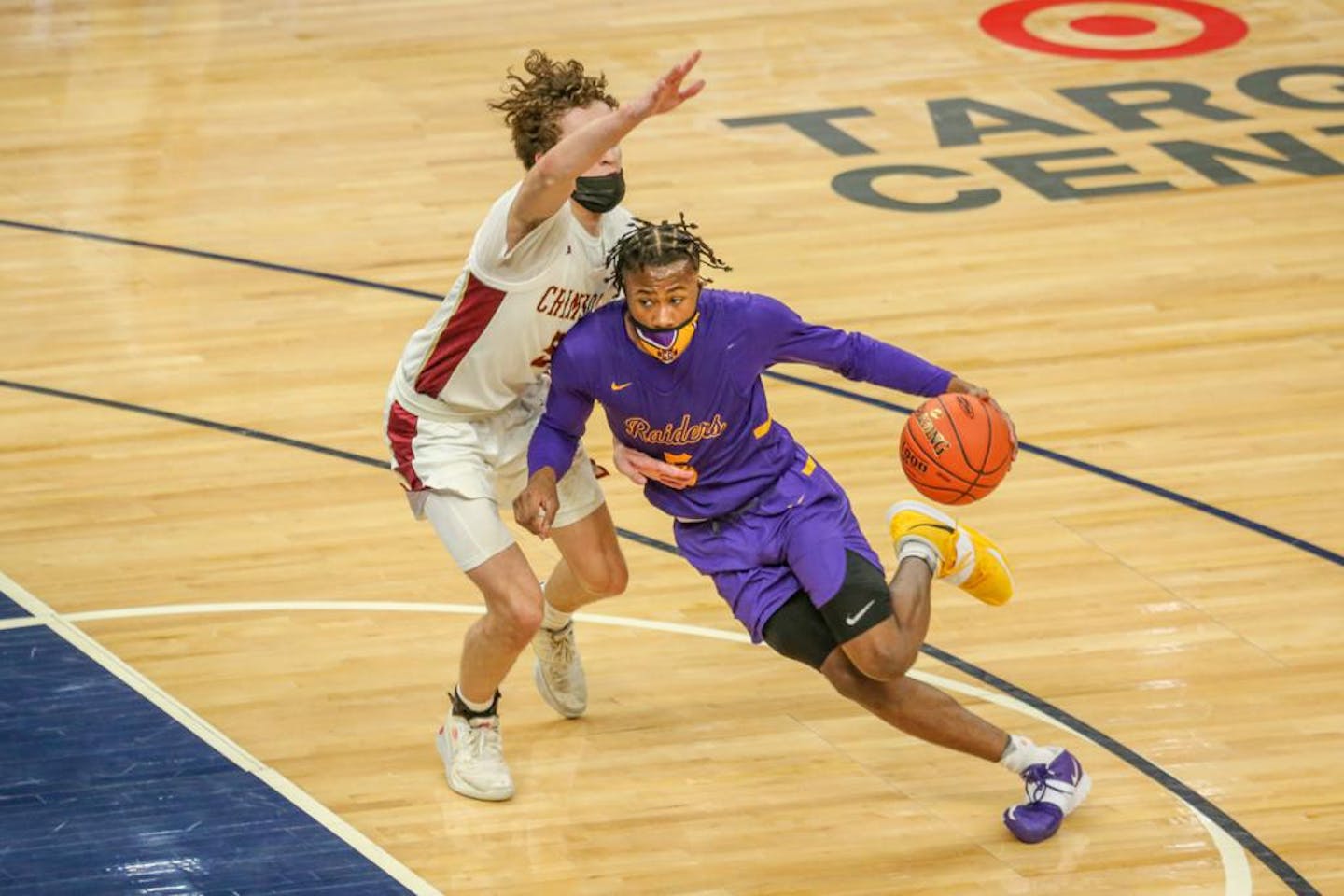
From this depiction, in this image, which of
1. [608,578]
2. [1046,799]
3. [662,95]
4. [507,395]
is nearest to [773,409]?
[608,578]

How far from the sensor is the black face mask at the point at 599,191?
18.0 feet

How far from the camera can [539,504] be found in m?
5.42

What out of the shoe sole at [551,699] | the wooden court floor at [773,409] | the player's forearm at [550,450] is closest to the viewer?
the player's forearm at [550,450]

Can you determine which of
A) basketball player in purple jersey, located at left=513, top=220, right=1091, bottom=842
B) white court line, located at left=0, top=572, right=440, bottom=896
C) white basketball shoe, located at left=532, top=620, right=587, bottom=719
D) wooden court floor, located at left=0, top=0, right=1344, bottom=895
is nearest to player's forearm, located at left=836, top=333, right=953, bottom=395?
basketball player in purple jersey, located at left=513, top=220, right=1091, bottom=842

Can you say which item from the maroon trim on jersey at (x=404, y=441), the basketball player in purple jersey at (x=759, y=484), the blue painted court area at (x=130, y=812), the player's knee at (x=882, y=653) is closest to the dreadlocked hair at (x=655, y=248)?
the basketball player in purple jersey at (x=759, y=484)

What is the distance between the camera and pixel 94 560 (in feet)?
23.9

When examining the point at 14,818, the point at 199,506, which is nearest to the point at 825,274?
the point at 199,506

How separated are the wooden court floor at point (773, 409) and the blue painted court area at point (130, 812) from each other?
0.02 m

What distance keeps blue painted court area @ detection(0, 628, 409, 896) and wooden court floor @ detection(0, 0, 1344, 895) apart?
0.02 m

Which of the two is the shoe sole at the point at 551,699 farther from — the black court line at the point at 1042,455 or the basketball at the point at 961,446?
the basketball at the point at 961,446

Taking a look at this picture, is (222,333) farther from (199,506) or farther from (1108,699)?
(1108,699)

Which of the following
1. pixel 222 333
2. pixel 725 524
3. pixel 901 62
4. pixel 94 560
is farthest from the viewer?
pixel 901 62

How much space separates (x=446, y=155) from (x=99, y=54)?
10.5 feet

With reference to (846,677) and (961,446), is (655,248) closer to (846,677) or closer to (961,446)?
(961,446)
